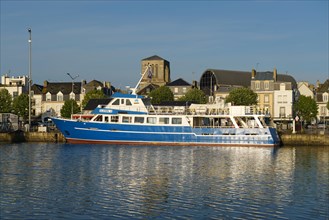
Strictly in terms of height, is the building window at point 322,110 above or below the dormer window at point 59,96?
below

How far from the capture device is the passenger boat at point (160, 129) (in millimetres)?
71750

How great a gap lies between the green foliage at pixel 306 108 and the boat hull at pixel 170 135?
3281cm

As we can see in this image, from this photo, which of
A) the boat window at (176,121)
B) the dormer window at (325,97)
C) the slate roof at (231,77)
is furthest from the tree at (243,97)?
the slate roof at (231,77)

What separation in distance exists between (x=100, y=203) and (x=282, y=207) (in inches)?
366

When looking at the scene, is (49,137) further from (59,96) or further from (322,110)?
(322,110)

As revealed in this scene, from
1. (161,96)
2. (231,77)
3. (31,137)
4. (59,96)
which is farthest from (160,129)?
(231,77)

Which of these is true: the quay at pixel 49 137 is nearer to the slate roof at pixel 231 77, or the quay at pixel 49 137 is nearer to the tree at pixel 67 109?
the tree at pixel 67 109

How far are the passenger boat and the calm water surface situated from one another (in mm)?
12612

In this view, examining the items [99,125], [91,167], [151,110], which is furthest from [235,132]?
[91,167]

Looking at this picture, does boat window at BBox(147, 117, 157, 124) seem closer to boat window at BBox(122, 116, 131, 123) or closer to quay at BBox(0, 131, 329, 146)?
boat window at BBox(122, 116, 131, 123)

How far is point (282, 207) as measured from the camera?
1182 inches

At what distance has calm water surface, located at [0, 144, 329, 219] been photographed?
28594 mm

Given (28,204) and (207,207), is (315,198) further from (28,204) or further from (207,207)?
(28,204)

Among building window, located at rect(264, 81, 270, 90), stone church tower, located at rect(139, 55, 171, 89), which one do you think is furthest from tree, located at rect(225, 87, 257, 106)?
stone church tower, located at rect(139, 55, 171, 89)
